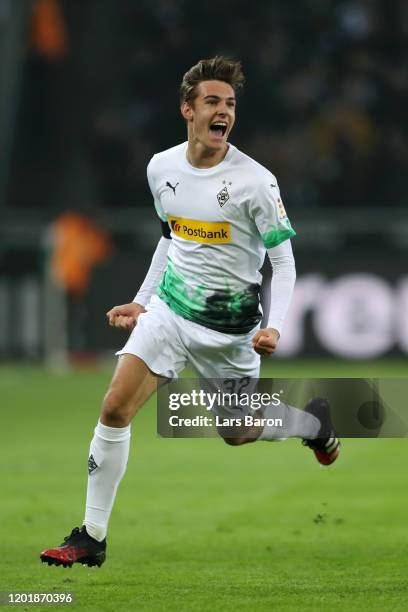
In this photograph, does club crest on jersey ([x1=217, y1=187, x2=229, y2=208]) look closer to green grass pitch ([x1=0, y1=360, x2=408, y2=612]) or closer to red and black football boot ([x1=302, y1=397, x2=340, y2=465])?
red and black football boot ([x1=302, y1=397, x2=340, y2=465])

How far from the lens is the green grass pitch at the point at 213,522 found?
6.19 metres

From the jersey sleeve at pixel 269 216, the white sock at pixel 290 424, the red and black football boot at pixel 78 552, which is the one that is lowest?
the red and black football boot at pixel 78 552

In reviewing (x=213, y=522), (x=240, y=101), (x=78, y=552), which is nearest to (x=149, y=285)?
(x=78, y=552)

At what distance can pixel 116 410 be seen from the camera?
6426 millimetres

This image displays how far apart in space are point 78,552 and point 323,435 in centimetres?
131

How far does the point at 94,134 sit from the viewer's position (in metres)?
23.2

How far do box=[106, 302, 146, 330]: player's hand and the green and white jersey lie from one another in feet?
0.55

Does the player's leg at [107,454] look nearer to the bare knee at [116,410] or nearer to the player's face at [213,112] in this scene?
the bare knee at [116,410]

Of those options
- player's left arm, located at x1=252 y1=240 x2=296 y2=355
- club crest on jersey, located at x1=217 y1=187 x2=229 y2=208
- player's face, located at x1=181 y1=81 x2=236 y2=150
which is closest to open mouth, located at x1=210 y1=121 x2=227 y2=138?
player's face, located at x1=181 y1=81 x2=236 y2=150

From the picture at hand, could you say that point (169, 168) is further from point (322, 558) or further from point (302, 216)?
point (302, 216)

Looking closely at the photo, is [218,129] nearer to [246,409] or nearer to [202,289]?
[202,289]

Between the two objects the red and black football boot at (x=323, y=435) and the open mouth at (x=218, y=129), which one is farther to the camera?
the red and black football boot at (x=323, y=435)

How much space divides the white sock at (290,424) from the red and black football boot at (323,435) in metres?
0.03

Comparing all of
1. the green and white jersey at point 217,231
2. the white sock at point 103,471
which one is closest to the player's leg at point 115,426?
the white sock at point 103,471
